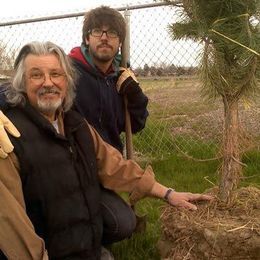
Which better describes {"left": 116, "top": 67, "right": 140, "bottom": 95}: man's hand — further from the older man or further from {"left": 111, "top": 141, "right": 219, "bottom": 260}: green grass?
{"left": 111, "top": 141, "right": 219, "bottom": 260}: green grass

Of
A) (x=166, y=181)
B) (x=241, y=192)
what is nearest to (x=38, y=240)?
(x=241, y=192)

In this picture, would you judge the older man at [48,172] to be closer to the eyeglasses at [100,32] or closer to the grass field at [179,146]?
the eyeglasses at [100,32]

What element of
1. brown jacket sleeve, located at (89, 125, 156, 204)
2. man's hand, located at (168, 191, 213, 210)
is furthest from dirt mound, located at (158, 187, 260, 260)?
brown jacket sleeve, located at (89, 125, 156, 204)

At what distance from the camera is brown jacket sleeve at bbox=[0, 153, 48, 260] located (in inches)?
89.0

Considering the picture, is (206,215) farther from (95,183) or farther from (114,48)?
(114,48)

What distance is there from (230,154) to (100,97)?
1.06 metres

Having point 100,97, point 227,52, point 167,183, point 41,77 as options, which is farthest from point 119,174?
point 167,183

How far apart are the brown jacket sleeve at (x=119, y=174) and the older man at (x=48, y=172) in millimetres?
89

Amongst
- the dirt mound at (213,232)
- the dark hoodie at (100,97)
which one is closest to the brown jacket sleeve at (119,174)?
the dirt mound at (213,232)

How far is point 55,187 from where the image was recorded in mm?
2500

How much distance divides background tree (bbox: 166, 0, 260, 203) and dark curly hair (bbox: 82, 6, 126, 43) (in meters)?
0.65

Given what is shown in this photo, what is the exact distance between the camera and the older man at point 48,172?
2307 mm

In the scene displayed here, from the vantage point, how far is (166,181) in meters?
4.65

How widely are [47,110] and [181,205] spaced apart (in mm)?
959
